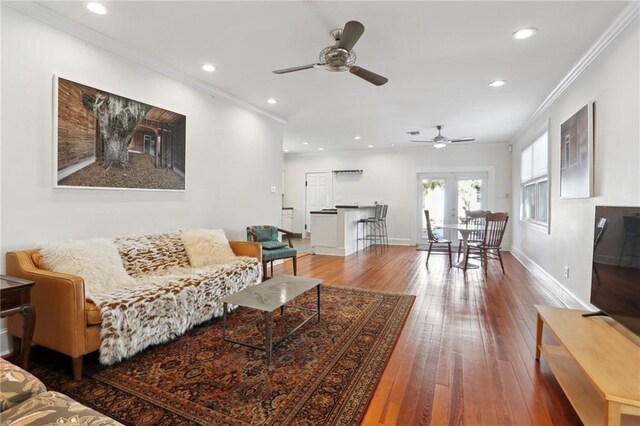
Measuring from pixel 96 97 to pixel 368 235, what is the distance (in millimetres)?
6335

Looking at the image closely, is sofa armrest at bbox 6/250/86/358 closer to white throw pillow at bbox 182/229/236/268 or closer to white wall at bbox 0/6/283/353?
white wall at bbox 0/6/283/353

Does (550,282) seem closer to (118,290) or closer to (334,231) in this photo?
(334,231)

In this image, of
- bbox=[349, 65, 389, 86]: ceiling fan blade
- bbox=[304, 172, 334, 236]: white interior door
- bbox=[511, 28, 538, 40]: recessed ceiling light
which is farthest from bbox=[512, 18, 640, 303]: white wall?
bbox=[304, 172, 334, 236]: white interior door

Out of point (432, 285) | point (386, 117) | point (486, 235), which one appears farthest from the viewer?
point (386, 117)

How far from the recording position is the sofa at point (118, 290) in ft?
6.40

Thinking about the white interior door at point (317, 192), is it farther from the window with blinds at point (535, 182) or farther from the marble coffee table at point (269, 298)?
the marble coffee table at point (269, 298)

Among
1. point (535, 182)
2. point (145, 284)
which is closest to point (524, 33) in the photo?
point (535, 182)

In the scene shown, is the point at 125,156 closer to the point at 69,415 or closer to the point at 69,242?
the point at 69,242

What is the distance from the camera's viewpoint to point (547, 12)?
237 cm

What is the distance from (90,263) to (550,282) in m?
5.13

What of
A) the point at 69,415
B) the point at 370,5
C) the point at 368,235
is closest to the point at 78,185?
the point at 69,415

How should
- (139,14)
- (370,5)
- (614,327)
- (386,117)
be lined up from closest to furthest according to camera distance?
(614,327)
(370,5)
(139,14)
(386,117)

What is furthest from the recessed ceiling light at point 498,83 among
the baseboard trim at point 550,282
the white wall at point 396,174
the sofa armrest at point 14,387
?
the sofa armrest at point 14,387

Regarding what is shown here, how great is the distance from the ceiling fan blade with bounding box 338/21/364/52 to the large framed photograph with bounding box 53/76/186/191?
7.11ft
